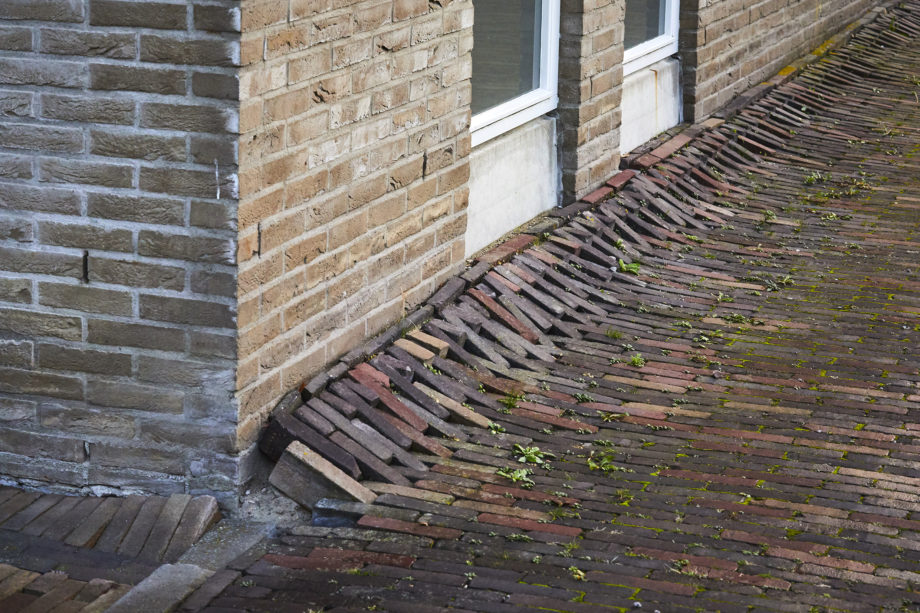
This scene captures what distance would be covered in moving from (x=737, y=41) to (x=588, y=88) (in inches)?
122

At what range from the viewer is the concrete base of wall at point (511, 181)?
7.02 m

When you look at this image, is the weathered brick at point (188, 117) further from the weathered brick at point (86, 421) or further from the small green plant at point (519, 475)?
the small green plant at point (519, 475)

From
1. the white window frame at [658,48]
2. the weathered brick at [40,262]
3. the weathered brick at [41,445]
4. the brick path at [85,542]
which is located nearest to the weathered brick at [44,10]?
the weathered brick at [40,262]

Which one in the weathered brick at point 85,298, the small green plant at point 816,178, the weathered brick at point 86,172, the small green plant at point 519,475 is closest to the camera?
the weathered brick at point 86,172

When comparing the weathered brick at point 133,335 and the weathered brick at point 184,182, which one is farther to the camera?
the weathered brick at point 133,335

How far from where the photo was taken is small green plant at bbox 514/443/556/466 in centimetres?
520

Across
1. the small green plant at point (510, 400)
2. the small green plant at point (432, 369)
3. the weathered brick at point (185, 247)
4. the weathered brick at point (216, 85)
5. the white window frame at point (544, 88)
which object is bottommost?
the small green plant at point (510, 400)

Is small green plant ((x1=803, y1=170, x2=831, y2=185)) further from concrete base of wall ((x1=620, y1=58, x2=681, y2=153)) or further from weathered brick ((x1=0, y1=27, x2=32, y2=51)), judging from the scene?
weathered brick ((x1=0, y1=27, x2=32, y2=51))

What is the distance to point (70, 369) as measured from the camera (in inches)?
191

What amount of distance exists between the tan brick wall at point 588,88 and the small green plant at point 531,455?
9.68ft

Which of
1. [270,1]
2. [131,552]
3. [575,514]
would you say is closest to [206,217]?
[270,1]

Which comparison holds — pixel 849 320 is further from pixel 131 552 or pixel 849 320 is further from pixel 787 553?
pixel 131 552

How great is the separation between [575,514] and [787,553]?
773 mm

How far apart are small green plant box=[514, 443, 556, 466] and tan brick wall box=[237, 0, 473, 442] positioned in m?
0.87
